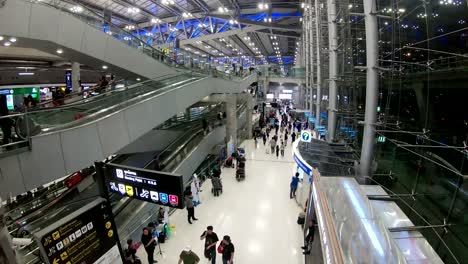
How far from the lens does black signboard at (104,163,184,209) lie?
19.6 feet

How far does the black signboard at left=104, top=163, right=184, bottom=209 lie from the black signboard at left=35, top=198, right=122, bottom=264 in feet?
3.37

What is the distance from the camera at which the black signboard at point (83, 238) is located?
14.6 ft

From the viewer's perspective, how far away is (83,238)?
4.89 m

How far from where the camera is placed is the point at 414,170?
5891 millimetres

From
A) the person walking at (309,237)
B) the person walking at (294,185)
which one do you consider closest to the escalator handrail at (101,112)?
the person walking at (294,185)

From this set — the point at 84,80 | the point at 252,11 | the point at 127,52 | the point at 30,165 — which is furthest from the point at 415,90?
the point at 252,11

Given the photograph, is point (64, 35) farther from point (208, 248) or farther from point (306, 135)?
point (306, 135)

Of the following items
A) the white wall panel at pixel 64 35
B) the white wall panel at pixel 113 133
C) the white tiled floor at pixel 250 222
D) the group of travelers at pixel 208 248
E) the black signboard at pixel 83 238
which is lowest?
the white tiled floor at pixel 250 222

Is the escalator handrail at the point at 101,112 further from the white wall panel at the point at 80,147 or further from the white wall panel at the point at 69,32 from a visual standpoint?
the white wall panel at the point at 69,32

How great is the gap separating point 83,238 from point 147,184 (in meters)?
1.65

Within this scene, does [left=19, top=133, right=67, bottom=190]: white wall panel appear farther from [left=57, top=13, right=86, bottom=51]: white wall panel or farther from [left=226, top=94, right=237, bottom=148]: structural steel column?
[left=226, top=94, right=237, bottom=148]: structural steel column

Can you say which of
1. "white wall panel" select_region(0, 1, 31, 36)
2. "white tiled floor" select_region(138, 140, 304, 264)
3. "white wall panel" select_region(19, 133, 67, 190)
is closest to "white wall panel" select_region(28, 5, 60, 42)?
"white wall panel" select_region(0, 1, 31, 36)

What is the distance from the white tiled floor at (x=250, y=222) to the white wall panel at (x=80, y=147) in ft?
10.6

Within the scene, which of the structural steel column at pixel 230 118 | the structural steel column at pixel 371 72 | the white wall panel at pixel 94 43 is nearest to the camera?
the structural steel column at pixel 371 72
